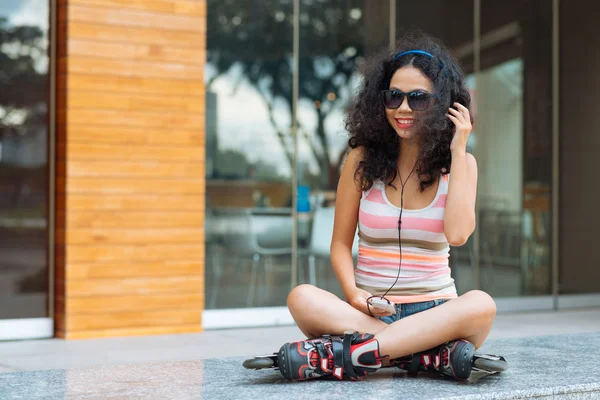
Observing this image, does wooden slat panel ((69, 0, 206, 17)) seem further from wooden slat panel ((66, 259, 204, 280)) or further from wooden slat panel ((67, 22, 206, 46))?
wooden slat panel ((66, 259, 204, 280))

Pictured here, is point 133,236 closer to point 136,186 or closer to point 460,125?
point 136,186

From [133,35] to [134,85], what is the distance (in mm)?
348

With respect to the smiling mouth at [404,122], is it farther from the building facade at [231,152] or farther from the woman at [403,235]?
the building facade at [231,152]

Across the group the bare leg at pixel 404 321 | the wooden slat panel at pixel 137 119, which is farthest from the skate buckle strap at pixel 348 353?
the wooden slat panel at pixel 137 119

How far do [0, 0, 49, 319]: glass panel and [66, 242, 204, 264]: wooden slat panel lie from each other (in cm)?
31

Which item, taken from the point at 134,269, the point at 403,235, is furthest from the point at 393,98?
→ the point at 134,269

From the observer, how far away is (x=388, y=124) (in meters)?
3.55

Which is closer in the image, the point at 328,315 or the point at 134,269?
the point at 328,315

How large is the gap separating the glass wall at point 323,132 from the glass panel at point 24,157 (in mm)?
1260

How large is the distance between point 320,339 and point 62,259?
317 centimetres

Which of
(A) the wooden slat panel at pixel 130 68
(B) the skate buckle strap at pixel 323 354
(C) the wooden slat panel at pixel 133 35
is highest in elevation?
(C) the wooden slat panel at pixel 133 35

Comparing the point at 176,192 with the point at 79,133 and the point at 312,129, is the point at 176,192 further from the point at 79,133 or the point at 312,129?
the point at 312,129

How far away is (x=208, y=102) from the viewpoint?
6582 mm

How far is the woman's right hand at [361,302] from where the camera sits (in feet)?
10.6
